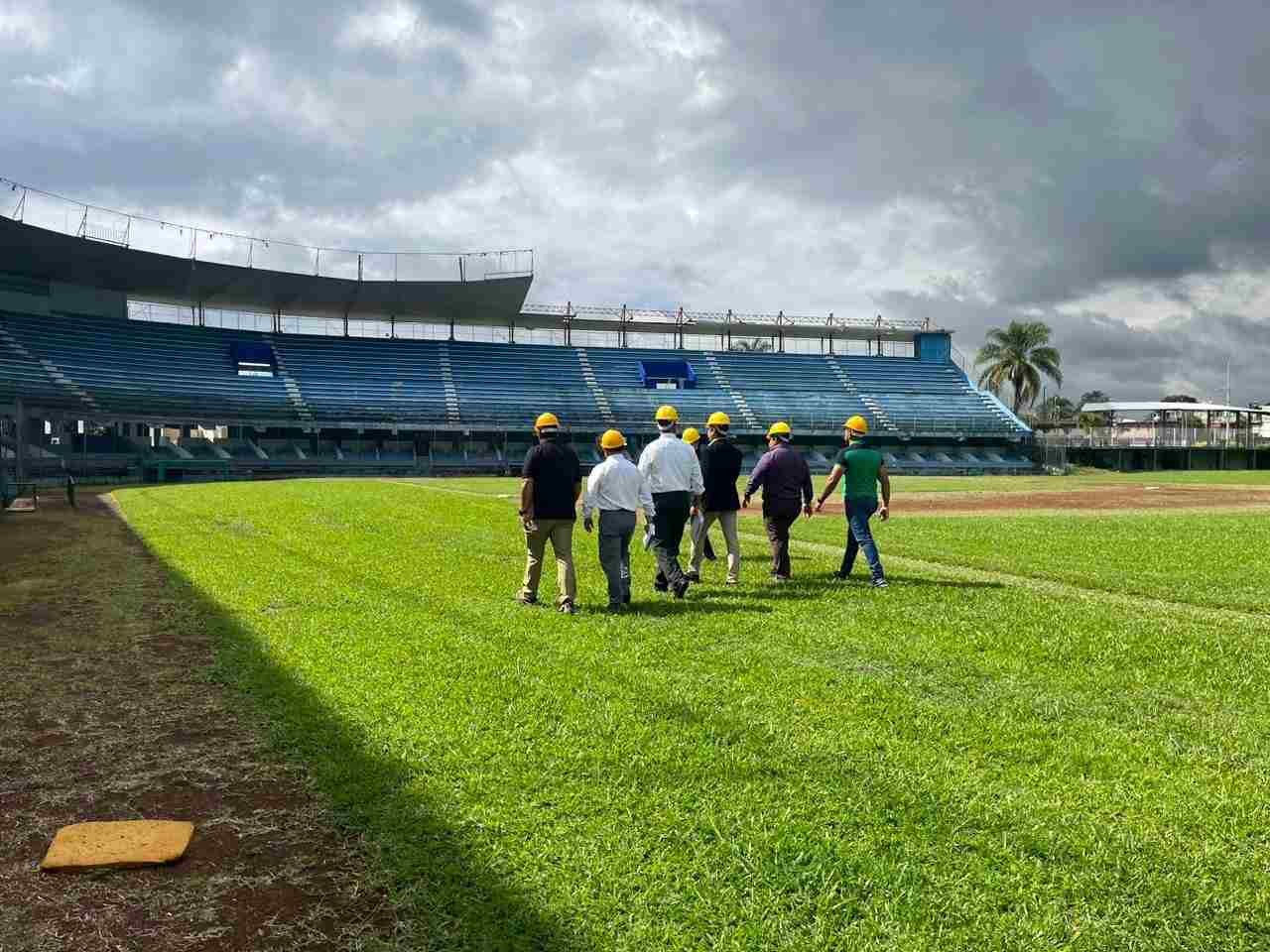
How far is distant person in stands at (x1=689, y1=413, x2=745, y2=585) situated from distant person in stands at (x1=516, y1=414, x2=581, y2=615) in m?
2.42

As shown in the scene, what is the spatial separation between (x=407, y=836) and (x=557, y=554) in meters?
5.76

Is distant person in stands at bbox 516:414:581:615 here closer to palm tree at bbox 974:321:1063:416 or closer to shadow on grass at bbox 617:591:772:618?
shadow on grass at bbox 617:591:772:618

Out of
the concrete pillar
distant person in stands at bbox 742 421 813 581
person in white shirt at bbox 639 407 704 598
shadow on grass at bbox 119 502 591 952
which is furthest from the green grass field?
the concrete pillar

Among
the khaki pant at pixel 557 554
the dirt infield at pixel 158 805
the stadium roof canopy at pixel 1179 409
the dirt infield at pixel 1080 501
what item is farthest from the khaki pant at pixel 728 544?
the stadium roof canopy at pixel 1179 409

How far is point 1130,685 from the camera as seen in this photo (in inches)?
268

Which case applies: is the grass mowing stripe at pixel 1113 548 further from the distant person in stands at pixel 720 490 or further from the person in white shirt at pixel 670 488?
the person in white shirt at pixel 670 488

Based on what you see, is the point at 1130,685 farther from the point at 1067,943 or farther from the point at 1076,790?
the point at 1067,943

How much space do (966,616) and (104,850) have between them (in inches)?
304

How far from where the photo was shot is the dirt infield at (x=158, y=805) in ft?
11.9

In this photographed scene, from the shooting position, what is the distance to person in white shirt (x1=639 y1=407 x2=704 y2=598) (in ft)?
35.6

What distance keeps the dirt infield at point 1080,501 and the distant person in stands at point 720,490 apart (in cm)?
1391

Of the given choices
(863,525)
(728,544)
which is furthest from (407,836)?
(863,525)

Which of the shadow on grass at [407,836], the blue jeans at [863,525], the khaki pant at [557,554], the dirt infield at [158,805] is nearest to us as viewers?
the shadow on grass at [407,836]

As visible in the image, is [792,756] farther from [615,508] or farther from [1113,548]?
[1113,548]
